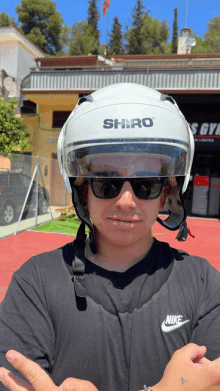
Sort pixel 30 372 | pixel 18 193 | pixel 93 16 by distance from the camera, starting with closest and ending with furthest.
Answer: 1. pixel 30 372
2. pixel 18 193
3. pixel 93 16

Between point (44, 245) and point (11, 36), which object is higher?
point (11, 36)

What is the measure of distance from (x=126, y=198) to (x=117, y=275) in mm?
263

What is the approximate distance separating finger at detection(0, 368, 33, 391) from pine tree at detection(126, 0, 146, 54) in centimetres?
4743

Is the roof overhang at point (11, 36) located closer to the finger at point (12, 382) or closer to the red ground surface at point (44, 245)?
the red ground surface at point (44, 245)

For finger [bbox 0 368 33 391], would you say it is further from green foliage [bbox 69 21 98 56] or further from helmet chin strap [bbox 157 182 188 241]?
green foliage [bbox 69 21 98 56]

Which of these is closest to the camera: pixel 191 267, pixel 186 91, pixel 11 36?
pixel 191 267

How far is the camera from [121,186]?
1.18m

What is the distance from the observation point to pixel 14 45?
21.5 metres

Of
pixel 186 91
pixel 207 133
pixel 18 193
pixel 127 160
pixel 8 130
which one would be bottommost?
pixel 18 193

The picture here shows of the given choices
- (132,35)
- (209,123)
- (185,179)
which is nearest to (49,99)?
(209,123)

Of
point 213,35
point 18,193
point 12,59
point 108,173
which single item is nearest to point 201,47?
point 213,35

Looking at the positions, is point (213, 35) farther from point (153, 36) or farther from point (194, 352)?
point (194, 352)

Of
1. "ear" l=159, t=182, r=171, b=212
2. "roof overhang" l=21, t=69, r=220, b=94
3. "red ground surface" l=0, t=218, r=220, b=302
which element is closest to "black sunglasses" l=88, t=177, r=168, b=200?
"ear" l=159, t=182, r=171, b=212

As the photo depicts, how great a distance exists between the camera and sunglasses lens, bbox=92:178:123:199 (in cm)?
118
